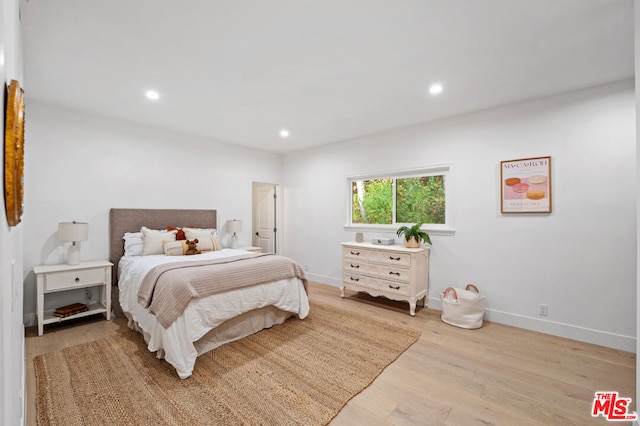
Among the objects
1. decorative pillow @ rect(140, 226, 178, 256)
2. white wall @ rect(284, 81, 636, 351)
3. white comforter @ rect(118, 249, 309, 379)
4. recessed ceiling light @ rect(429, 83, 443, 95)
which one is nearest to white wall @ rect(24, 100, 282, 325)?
decorative pillow @ rect(140, 226, 178, 256)

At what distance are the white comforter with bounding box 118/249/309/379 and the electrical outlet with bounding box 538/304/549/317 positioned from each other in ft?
8.51

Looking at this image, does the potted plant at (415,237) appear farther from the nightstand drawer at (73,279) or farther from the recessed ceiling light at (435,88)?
the nightstand drawer at (73,279)

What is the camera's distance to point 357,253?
4137mm

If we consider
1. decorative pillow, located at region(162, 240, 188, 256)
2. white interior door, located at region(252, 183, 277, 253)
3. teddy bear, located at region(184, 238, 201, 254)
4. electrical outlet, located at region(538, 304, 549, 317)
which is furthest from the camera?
white interior door, located at region(252, 183, 277, 253)

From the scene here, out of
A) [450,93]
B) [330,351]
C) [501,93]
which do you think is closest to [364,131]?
[450,93]

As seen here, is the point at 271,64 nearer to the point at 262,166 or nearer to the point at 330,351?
the point at 330,351

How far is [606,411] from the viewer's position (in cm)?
191

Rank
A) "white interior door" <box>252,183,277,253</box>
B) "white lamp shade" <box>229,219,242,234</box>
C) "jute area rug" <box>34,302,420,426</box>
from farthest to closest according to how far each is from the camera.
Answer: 1. "white interior door" <box>252,183,277,253</box>
2. "white lamp shade" <box>229,219,242,234</box>
3. "jute area rug" <box>34,302,420,426</box>

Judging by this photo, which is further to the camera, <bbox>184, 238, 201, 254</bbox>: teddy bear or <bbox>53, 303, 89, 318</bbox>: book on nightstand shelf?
<bbox>184, 238, 201, 254</bbox>: teddy bear

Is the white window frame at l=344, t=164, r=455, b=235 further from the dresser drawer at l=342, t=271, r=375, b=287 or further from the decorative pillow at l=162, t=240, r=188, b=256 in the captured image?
the decorative pillow at l=162, t=240, r=188, b=256

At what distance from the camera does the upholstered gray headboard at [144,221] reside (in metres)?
3.66

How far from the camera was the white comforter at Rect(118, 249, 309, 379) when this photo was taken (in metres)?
2.28

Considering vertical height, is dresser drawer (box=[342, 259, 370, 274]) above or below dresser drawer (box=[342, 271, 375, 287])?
above

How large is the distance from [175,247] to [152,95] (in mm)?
1801
